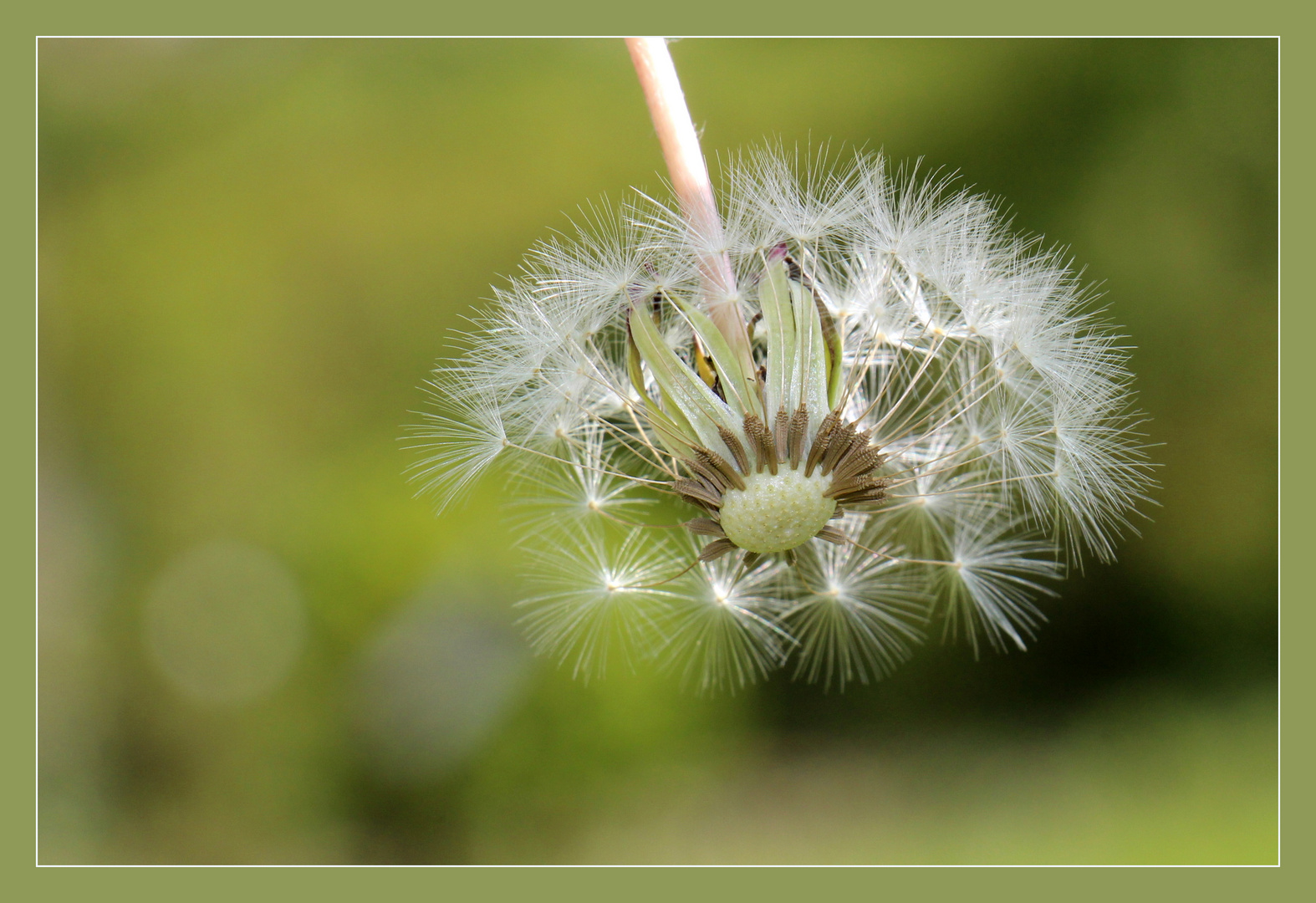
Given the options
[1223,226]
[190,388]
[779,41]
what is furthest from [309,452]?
[1223,226]

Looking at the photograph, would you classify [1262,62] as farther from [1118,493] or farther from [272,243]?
[272,243]

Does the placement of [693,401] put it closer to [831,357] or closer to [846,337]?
[831,357]

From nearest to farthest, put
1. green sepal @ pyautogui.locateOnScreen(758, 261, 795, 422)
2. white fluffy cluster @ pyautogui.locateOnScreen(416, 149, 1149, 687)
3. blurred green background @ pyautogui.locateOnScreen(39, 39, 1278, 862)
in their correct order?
green sepal @ pyautogui.locateOnScreen(758, 261, 795, 422)
white fluffy cluster @ pyautogui.locateOnScreen(416, 149, 1149, 687)
blurred green background @ pyautogui.locateOnScreen(39, 39, 1278, 862)

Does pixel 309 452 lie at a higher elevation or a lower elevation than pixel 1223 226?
lower

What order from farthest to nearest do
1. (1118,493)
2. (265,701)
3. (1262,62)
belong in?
1. (265,701)
2. (1262,62)
3. (1118,493)

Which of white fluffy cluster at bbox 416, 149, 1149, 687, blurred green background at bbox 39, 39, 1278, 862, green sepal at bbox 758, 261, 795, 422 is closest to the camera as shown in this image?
green sepal at bbox 758, 261, 795, 422

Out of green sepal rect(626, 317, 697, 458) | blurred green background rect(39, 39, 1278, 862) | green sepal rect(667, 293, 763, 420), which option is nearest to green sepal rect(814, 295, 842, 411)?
green sepal rect(667, 293, 763, 420)

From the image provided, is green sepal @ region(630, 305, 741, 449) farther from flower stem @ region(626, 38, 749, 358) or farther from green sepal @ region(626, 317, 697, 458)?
flower stem @ region(626, 38, 749, 358)
